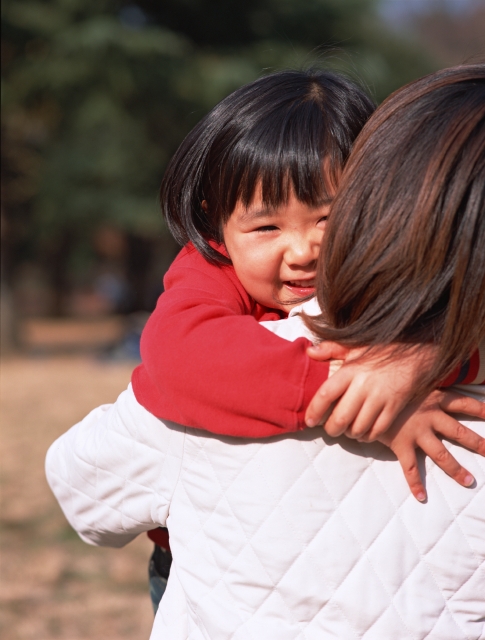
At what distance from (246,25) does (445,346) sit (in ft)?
41.8

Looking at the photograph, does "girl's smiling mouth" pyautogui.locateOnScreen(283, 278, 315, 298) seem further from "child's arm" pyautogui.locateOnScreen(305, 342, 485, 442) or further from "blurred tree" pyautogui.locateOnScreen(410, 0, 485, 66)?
Result: "blurred tree" pyautogui.locateOnScreen(410, 0, 485, 66)

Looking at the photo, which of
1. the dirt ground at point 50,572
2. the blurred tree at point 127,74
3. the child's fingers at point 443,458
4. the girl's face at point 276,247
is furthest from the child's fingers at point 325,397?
the blurred tree at point 127,74

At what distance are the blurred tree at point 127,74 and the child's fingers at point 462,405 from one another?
961cm

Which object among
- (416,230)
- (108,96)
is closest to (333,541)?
(416,230)

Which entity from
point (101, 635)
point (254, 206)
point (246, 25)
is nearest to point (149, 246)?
point (246, 25)

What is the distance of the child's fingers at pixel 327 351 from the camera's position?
3.67ft

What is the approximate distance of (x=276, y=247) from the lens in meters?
1.50

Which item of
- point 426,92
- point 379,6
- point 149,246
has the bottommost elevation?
point 149,246

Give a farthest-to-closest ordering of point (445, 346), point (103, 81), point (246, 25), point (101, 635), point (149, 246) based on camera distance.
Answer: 1. point (149, 246)
2. point (246, 25)
3. point (103, 81)
4. point (101, 635)
5. point (445, 346)

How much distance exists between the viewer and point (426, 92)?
1.08 metres

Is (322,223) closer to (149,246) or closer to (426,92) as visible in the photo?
(426,92)

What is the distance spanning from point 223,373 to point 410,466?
0.99 ft

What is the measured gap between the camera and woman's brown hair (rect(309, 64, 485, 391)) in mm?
1000

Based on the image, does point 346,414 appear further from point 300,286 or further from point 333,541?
point 300,286
